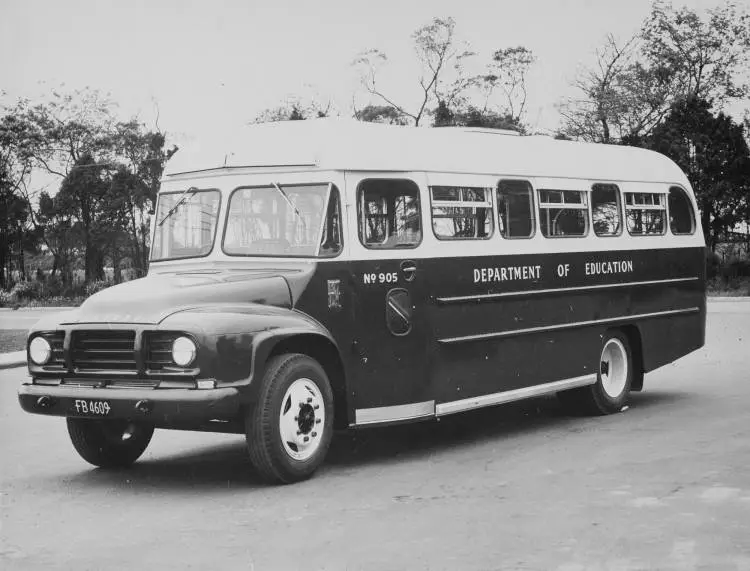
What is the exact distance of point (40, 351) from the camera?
8.80m

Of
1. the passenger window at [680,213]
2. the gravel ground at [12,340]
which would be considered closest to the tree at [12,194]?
the gravel ground at [12,340]

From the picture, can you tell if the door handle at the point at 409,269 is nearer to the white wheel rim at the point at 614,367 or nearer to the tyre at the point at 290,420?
the tyre at the point at 290,420

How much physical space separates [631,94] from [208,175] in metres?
46.3

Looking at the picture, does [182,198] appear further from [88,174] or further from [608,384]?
[88,174]

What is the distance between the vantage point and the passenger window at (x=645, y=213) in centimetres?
1290

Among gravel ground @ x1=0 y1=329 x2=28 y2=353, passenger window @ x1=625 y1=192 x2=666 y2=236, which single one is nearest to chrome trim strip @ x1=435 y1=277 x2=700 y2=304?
passenger window @ x1=625 y1=192 x2=666 y2=236

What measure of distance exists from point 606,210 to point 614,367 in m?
1.57

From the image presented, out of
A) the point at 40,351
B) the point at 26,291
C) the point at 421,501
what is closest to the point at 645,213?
the point at 421,501

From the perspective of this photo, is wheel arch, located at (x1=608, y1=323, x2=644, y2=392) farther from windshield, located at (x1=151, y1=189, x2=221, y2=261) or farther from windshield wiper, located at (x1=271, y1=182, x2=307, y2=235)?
windshield, located at (x1=151, y1=189, x2=221, y2=261)

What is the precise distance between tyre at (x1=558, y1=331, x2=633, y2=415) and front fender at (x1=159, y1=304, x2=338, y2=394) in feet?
14.5

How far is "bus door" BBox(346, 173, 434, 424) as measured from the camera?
9.32 m

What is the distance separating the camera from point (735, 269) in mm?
46625

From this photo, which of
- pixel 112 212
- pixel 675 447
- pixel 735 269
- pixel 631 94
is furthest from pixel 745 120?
pixel 675 447

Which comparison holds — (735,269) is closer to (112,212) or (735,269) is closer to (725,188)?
(725,188)
